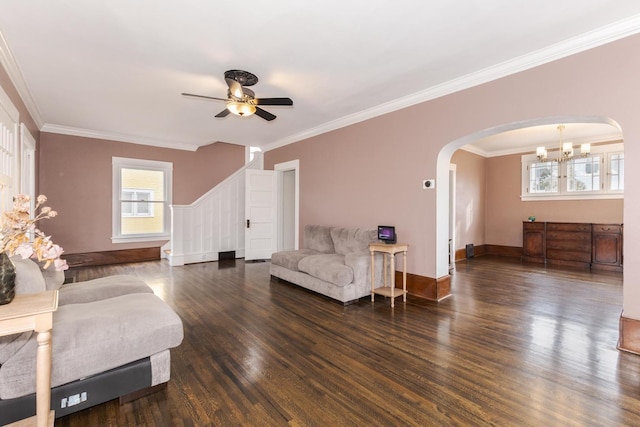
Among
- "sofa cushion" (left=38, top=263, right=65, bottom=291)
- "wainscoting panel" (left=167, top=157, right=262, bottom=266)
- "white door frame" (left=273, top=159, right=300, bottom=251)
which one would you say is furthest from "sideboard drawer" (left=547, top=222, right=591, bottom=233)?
"sofa cushion" (left=38, top=263, right=65, bottom=291)

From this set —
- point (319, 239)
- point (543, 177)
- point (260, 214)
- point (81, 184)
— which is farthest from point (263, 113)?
point (543, 177)

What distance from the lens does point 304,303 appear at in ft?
12.5

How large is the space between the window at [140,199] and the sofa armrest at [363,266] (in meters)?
Answer: 5.43

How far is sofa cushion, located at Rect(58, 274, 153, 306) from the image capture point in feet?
7.99

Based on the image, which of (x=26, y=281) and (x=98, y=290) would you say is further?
(x=98, y=290)

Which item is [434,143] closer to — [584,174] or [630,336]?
[630,336]

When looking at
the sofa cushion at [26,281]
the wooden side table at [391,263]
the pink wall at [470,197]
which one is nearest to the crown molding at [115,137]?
the sofa cushion at [26,281]

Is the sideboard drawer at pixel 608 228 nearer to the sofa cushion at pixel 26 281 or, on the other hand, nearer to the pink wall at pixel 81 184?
the sofa cushion at pixel 26 281

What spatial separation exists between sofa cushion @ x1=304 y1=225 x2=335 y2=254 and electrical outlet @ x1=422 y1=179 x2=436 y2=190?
1.77 m

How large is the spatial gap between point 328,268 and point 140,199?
18.1 feet

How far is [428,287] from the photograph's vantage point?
13.0 feet

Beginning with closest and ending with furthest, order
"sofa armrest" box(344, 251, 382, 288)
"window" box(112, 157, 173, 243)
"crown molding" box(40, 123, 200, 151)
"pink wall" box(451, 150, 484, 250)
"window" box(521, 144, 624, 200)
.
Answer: "sofa armrest" box(344, 251, 382, 288) → "crown molding" box(40, 123, 200, 151) → "window" box(521, 144, 624, 200) → "window" box(112, 157, 173, 243) → "pink wall" box(451, 150, 484, 250)

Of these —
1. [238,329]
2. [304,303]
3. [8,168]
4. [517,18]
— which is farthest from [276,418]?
[8,168]

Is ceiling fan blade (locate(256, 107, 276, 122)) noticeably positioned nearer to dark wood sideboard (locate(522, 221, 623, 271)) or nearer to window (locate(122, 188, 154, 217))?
window (locate(122, 188, 154, 217))
